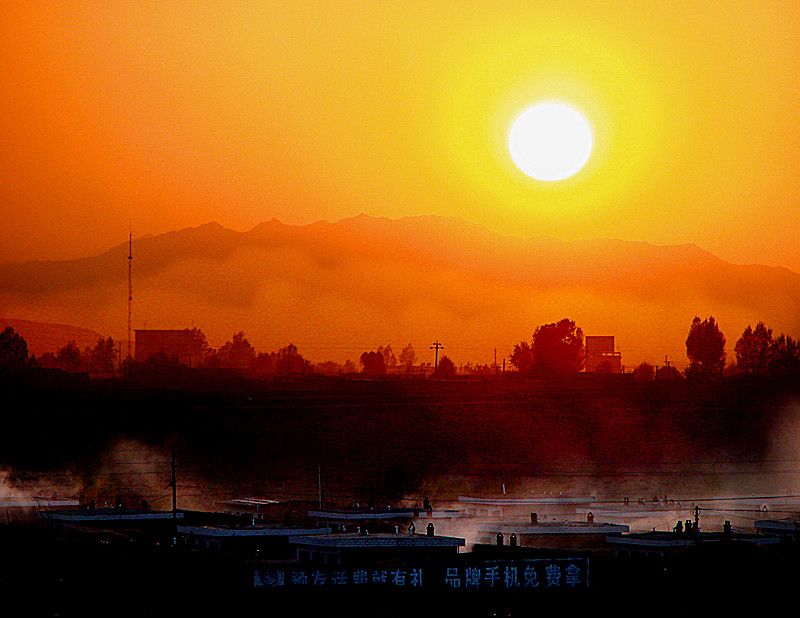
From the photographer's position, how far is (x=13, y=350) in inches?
7682

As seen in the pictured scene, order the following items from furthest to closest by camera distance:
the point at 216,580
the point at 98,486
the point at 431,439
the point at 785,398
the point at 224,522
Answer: the point at 785,398 < the point at 431,439 < the point at 98,486 < the point at 224,522 < the point at 216,580

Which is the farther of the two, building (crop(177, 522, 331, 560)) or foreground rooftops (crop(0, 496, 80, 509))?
foreground rooftops (crop(0, 496, 80, 509))

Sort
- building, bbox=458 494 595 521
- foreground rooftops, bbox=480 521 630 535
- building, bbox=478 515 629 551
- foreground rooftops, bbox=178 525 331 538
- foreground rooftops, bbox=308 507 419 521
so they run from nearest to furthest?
foreground rooftops, bbox=178 525 331 538 < building, bbox=478 515 629 551 < foreground rooftops, bbox=480 521 630 535 < foreground rooftops, bbox=308 507 419 521 < building, bbox=458 494 595 521

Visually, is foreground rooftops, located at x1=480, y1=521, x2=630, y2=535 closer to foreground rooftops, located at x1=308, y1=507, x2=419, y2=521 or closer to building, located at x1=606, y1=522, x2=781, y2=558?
building, located at x1=606, y1=522, x2=781, y2=558

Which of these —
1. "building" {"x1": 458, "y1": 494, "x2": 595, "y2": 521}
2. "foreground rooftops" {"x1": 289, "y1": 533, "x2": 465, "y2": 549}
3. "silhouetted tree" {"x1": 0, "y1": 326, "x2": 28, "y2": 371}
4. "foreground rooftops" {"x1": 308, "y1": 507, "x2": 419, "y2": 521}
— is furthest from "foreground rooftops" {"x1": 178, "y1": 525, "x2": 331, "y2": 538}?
"silhouetted tree" {"x1": 0, "y1": 326, "x2": 28, "y2": 371}

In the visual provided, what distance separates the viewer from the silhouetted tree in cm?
19025

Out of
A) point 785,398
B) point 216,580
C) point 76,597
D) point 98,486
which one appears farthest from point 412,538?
point 785,398

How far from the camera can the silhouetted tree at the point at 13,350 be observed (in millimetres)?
Answer: 190250

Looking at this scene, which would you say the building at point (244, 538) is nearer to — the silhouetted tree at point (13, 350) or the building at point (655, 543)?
the building at point (655, 543)

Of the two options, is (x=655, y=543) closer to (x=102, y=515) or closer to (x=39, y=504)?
(x=102, y=515)

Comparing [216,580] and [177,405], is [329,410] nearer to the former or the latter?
[177,405]

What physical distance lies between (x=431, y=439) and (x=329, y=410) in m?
13.7

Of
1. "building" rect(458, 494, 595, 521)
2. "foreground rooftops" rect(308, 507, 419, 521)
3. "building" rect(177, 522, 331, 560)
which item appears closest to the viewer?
"building" rect(177, 522, 331, 560)

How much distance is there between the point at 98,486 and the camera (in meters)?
113
